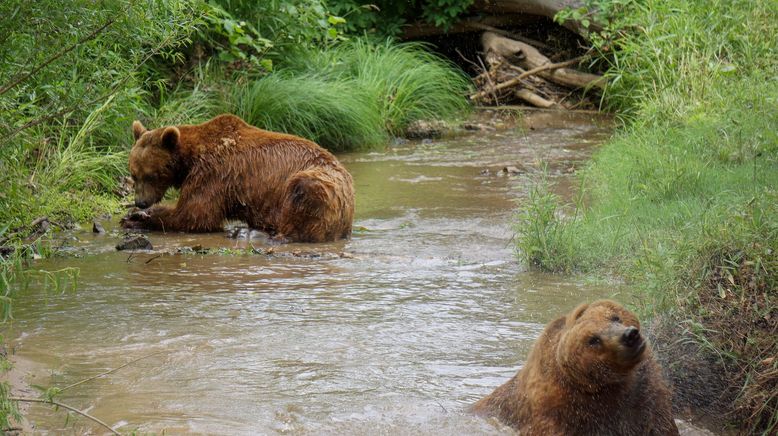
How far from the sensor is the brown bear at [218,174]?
29.9 feet

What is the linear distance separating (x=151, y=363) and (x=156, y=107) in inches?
317

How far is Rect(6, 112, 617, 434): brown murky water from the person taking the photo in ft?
15.3

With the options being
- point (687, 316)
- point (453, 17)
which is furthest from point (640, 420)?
point (453, 17)

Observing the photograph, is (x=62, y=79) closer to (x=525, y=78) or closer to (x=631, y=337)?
(x=631, y=337)

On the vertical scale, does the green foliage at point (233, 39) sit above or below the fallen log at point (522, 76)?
above

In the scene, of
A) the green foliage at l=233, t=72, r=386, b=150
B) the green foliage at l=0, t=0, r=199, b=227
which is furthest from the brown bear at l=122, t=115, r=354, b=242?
the green foliage at l=233, t=72, r=386, b=150

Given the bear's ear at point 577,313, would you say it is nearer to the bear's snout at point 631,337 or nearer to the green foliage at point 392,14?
the bear's snout at point 631,337

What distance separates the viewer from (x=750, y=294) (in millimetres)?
4582

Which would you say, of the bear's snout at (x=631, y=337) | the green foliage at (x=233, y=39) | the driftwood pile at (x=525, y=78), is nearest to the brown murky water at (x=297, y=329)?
the bear's snout at (x=631, y=337)

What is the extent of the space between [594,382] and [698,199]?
3.96m

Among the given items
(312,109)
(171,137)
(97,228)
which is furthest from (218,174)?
(312,109)

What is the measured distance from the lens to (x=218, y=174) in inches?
361

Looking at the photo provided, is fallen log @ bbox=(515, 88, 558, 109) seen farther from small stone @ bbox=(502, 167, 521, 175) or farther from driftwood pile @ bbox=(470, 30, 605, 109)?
small stone @ bbox=(502, 167, 521, 175)

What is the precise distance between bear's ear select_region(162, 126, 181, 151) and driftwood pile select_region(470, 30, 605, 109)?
27.6 ft
